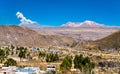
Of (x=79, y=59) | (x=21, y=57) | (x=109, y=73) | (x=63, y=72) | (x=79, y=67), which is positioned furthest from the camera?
(x=21, y=57)

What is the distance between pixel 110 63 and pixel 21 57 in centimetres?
3769

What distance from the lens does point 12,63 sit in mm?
95750

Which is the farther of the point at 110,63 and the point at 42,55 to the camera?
the point at 42,55

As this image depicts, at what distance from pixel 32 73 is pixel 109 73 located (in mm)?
25074

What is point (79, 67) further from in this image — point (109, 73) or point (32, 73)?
point (32, 73)

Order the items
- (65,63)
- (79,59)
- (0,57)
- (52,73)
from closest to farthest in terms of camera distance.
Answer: (52,73), (65,63), (79,59), (0,57)

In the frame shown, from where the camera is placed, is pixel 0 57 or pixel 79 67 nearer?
pixel 79 67

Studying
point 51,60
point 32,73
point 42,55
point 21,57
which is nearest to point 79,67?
point 32,73

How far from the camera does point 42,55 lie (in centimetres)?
14588

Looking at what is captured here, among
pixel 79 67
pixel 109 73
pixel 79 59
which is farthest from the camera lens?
pixel 79 59

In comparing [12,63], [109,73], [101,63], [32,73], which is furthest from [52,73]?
[101,63]

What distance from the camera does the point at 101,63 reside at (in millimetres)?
117188

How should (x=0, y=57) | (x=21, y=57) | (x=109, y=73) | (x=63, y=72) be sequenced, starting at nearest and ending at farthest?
(x=63, y=72) → (x=109, y=73) → (x=0, y=57) → (x=21, y=57)

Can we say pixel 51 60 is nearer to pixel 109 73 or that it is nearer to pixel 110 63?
pixel 110 63
